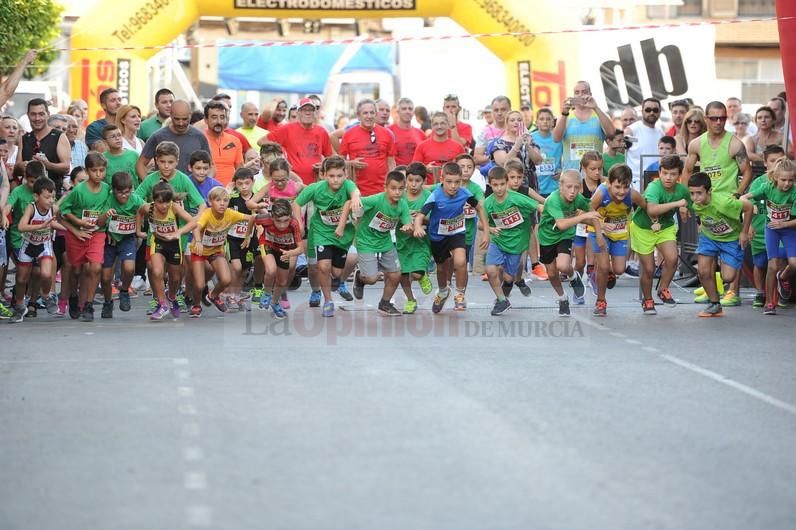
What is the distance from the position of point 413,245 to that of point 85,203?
303cm

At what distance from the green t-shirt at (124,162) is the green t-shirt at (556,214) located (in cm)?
409

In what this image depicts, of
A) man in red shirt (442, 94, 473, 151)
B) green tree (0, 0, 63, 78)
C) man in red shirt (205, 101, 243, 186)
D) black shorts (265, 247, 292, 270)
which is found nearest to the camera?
black shorts (265, 247, 292, 270)

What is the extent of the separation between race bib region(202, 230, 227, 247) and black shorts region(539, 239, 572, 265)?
3012 millimetres

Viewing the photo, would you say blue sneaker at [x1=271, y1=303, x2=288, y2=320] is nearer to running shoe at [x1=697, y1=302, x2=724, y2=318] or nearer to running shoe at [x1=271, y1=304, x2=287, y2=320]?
running shoe at [x1=271, y1=304, x2=287, y2=320]

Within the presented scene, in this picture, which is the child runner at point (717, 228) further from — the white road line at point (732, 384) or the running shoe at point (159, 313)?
the running shoe at point (159, 313)

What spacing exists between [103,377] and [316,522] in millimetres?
4036

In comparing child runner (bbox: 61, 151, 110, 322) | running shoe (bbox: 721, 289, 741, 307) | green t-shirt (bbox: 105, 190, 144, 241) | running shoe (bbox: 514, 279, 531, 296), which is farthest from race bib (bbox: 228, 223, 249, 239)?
running shoe (bbox: 721, 289, 741, 307)

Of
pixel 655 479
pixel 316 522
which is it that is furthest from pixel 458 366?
pixel 316 522

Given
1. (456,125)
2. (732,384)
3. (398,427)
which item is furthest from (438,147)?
(398,427)

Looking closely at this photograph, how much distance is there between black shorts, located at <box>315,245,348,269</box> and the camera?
43.8ft

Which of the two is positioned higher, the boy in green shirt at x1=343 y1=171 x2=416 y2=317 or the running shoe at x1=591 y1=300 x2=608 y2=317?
the boy in green shirt at x1=343 y1=171 x2=416 y2=317

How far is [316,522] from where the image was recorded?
218 inches

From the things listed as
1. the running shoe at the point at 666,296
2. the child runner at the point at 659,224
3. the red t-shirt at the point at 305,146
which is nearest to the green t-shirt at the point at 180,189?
the red t-shirt at the point at 305,146

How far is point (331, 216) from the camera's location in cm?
1332
